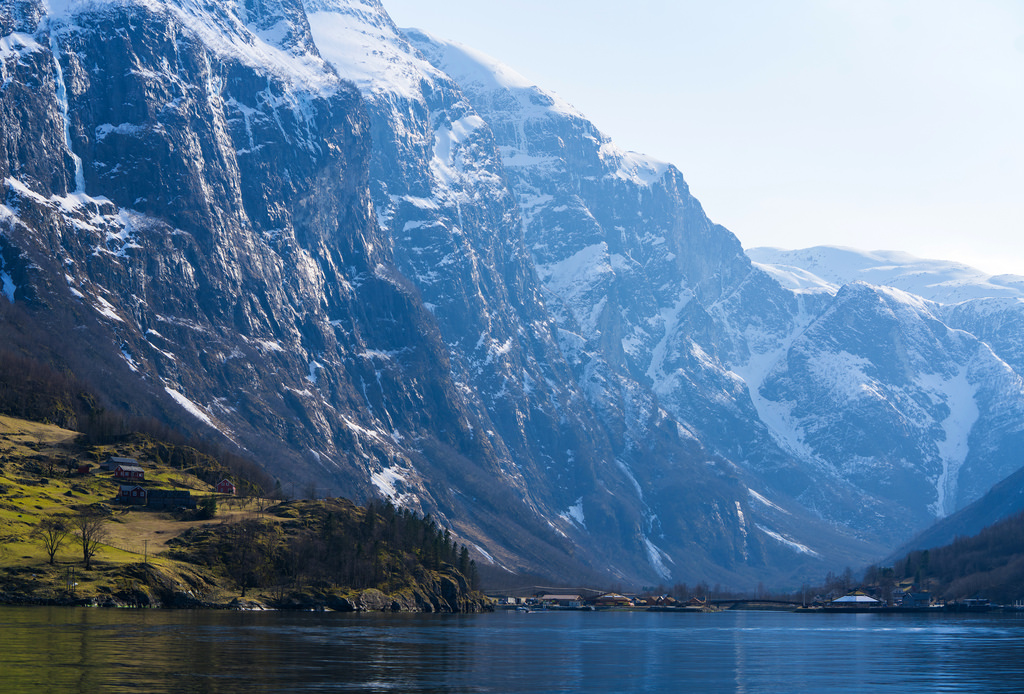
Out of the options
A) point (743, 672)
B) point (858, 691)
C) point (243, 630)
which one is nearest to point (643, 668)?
point (743, 672)

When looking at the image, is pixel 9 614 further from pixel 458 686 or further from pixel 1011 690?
pixel 1011 690

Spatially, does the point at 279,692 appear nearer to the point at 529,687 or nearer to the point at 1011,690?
the point at 529,687

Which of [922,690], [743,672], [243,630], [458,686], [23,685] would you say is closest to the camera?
[23,685]

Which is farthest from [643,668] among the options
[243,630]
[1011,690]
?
[243,630]

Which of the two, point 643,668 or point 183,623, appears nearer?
point 643,668

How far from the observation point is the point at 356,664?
14112 centimetres

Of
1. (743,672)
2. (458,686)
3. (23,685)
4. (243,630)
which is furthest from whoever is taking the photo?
(243,630)

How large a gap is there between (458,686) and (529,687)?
329 inches

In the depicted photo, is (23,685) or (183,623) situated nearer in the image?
(23,685)

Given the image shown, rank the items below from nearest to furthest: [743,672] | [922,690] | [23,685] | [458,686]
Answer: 1. [23,685]
2. [458,686]
3. [922,690]
4. [743,672]

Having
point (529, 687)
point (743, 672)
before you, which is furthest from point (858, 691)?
point (529, 687)

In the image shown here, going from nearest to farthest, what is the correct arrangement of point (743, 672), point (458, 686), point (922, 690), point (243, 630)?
point (458, 686)
point (922, 690)
point (743, 672)
point (243, 630)

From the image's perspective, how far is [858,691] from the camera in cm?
13338

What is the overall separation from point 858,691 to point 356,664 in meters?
56.4
